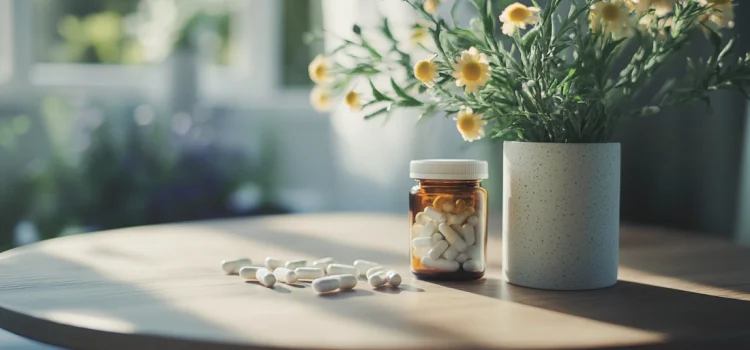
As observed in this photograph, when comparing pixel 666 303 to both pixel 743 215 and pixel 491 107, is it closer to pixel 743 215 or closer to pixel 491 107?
pixel 491 107

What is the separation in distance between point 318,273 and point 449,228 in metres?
0.18

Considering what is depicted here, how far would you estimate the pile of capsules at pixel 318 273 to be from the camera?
926mm

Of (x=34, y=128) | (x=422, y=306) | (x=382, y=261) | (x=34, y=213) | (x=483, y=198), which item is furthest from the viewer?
(x=34, y=128)

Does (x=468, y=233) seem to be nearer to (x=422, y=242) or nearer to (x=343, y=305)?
(x=422, y=242)

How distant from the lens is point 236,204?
272 centimetres

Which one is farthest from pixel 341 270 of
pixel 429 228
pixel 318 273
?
pixel 429 228

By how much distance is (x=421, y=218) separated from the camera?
0.98m

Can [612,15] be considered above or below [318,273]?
above

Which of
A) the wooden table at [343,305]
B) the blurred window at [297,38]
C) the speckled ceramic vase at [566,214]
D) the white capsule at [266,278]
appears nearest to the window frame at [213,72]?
the blurred window at [297,38]

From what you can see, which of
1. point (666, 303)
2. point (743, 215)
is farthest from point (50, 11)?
point (666, 303)

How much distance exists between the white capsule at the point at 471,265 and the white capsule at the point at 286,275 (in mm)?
209

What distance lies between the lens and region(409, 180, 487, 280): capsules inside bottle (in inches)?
37.4

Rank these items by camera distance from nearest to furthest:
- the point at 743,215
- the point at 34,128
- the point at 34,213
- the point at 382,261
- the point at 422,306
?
the point at 422,306 < the point at 382,261 < the point at 743,215 < the point at 34,213 < the point at 34,128

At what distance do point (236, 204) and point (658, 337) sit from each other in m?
2.15
